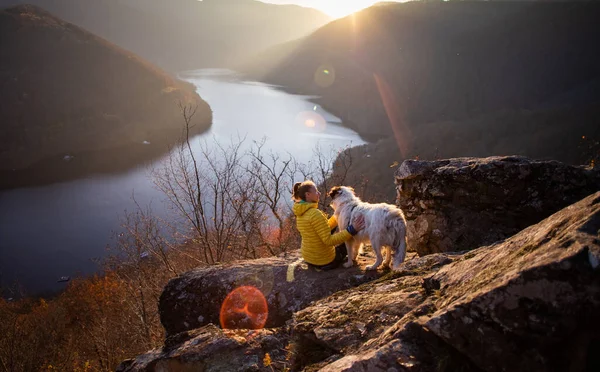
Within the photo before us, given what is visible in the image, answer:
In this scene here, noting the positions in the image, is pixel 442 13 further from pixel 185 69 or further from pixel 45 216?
pixel 185 69

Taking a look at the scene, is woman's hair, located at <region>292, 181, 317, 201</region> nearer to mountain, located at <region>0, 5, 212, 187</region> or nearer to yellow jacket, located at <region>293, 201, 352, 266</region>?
yellow jacket, located at <region>293, 201, 352, 266</region>

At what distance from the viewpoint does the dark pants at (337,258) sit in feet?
17.2

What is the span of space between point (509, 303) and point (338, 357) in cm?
133

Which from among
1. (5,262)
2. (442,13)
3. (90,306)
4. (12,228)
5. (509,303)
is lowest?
(90,306)

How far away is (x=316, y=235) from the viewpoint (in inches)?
197

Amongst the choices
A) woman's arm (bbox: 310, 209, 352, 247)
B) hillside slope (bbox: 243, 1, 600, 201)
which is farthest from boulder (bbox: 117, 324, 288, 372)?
hillside slope (bbox: 243, 1, 600, 201)

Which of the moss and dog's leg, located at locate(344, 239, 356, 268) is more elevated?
the moss

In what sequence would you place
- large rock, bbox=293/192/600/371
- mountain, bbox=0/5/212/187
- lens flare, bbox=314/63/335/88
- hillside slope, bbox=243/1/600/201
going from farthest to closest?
lens flare, bbox=314/63/335/88 < mountain, bbox=0/5/212/187 < hillside slope, bbox=243/1/600/201 < large rock, bbox=293/192/600/371

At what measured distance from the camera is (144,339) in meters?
12.6

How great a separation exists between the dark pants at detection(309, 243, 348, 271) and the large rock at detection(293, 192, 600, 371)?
2409 mm

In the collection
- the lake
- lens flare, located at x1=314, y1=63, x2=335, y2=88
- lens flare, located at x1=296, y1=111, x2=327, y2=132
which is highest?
lens flare, located at x1=314, y1=63, x2=335, y2=88

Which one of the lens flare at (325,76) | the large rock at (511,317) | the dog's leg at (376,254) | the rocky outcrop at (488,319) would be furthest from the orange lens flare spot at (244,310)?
the lens flare at (325,76)

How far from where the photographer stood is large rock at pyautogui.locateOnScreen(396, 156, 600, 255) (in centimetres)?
473

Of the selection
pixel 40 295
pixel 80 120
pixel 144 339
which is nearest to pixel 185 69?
pixel 80 120
